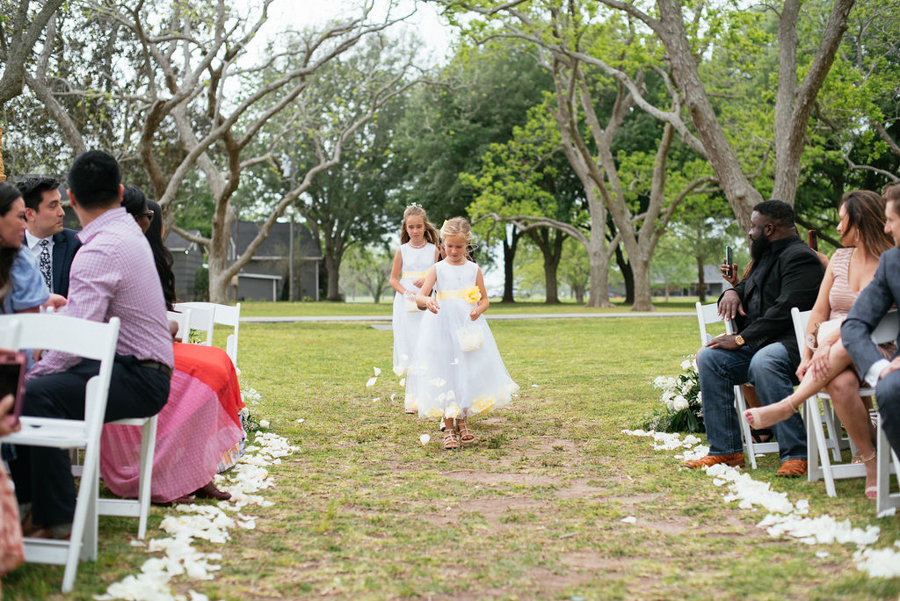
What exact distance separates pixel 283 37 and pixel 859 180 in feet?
88.1

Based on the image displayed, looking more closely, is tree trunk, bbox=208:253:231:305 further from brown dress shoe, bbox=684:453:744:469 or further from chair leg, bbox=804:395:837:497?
chair leg, bbox=804:395:837:497

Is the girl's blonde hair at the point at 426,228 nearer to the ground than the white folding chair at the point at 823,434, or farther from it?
farther from it

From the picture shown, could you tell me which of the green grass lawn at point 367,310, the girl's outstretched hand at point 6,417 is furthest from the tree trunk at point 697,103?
the green grass lawn at point 367,310

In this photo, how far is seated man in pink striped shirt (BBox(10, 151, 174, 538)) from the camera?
3.73 metres

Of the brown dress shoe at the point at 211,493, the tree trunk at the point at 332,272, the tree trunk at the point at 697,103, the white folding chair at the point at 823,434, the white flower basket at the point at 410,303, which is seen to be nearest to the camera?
the white folding chair at the point at 823,434

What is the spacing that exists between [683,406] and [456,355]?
195cm

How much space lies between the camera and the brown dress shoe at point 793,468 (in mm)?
5336

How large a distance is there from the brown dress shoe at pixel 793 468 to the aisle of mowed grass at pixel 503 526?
0.10 meters

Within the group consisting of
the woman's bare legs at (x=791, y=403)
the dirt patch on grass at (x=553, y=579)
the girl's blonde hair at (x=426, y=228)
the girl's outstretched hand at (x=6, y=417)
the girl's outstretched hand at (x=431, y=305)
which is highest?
the girl's blonde hair at (x=426, y=228)

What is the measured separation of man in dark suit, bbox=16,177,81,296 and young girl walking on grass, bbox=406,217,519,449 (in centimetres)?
268

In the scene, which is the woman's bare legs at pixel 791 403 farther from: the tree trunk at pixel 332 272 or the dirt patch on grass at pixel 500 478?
the tree trunk at pixel 332 272

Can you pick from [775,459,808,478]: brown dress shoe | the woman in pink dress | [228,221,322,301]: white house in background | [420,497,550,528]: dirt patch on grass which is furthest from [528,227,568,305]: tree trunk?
[420,497,550,528]: dirt patch on grass

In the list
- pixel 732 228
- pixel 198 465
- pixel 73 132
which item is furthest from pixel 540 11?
pixel 732 228

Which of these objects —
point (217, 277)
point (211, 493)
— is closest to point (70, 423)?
point (211, 493)
